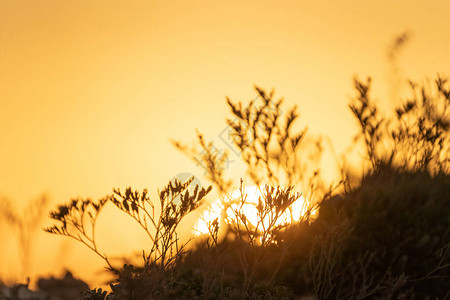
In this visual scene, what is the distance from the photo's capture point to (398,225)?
724cm

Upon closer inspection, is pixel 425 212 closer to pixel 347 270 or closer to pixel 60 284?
pixel 347 270

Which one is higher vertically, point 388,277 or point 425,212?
point 425,212

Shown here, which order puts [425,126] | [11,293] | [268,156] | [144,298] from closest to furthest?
[144,298], [11,293], [268,156], [425,126]

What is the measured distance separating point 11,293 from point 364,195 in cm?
507

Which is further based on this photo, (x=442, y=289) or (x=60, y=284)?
(x=60, y=284)

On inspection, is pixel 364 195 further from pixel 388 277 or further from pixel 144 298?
pixel 144 298

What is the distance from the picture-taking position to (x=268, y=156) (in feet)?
26.5

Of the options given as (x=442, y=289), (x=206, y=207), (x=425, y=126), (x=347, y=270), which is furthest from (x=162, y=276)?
(x=425, y=126)

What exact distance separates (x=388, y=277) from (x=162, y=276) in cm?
303

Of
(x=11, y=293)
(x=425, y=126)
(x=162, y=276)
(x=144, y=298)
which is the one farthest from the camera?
(x=425, y=126)

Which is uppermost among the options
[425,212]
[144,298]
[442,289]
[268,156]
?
[268,156]

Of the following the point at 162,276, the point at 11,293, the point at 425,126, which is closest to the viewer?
the point at 162,276

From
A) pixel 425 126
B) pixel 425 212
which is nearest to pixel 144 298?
pixel 425 212

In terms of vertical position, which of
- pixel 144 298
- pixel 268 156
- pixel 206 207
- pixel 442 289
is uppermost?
pixel 268 156
